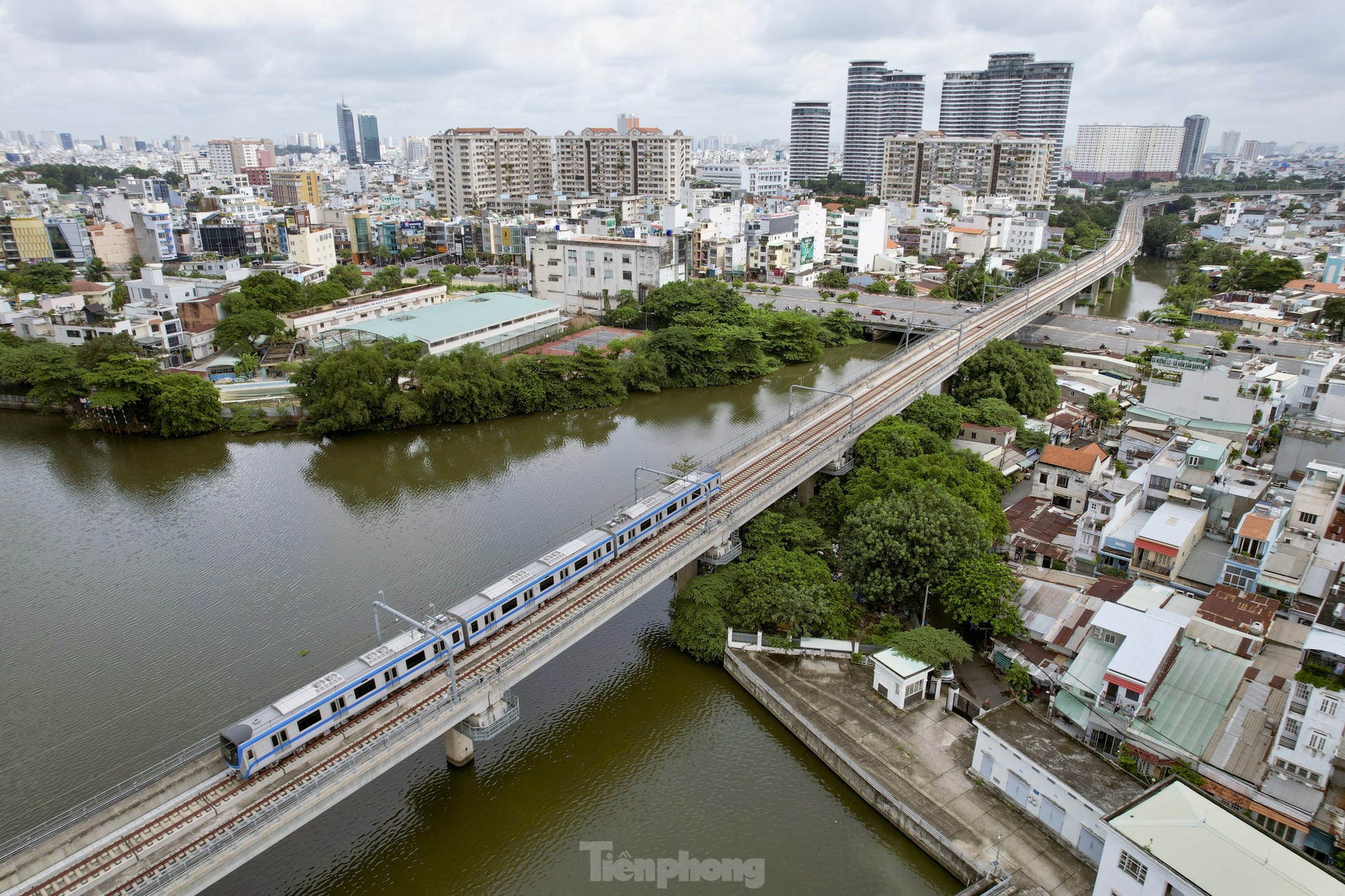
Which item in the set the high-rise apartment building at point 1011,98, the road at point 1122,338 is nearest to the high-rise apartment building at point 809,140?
the high-rise apartment building at point 1011,98

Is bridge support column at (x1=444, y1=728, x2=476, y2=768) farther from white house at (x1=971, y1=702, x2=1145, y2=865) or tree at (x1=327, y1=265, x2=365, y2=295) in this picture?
tree at (x1=327, y1=265, x2=365, y2=295)

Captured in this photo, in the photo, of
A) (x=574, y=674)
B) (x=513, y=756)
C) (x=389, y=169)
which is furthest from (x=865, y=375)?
(x=389, y=169)

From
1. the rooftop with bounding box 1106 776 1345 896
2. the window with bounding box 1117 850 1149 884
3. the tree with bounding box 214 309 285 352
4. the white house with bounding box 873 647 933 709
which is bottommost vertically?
the white house with bounding box 873 647 933 709

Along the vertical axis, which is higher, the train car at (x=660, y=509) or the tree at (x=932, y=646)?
the train car at (x=660, y=509)

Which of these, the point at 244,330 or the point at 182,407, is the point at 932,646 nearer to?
the point at 182,407

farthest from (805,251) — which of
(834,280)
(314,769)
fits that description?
(314,769)

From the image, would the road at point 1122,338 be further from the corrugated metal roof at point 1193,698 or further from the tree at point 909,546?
A: the corrugated metal roof at point 1193,698

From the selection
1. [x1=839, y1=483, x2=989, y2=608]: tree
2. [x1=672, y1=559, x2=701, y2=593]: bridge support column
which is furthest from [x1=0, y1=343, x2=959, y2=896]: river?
[x1=839, y1=483, x2=989, y2=608]: tree
